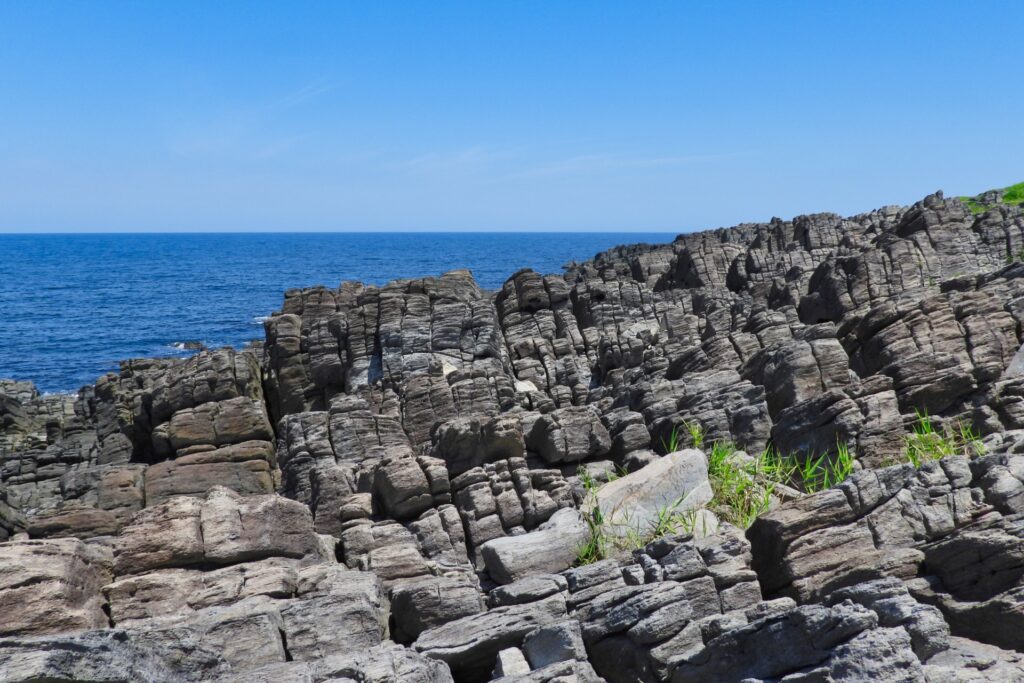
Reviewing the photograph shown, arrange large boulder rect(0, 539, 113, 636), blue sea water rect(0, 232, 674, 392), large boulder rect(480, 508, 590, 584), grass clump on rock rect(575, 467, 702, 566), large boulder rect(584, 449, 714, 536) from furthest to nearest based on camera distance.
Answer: blue sea water rect(0, 232, 674, 392), large boulder rect(584, 449, 714, 536), grass clump on rock rect(575, 467, 702, 566), large boulder rect(480, 508, 590, 584), large boulder rect(0, 539, 113, 636)

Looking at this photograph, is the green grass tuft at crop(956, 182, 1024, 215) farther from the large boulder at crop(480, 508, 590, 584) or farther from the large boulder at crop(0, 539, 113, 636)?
the large boulder at crop(0, 539, 113, 636)

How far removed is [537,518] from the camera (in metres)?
13.7

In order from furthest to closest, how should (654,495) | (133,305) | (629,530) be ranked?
(133,305) → (654,495) → (629,530)

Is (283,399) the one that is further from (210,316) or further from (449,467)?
(210,316)

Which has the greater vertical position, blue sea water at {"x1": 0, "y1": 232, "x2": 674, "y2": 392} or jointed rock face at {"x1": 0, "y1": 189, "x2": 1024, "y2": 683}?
jointed rock face at {"x1": 0, "y1": 189, "x2": 1024, "y2": 683}

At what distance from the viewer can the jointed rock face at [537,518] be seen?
8375 mm

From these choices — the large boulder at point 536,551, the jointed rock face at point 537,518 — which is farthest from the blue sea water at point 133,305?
the large boulder at point 536,551

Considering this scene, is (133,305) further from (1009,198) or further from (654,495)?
(654,495)

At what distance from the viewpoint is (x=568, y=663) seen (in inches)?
330

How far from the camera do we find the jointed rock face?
8375mm

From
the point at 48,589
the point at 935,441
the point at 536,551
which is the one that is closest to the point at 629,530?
the point at 536,551

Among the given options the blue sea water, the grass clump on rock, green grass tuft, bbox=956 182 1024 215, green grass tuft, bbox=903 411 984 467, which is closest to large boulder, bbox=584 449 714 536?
the grass clump on rock

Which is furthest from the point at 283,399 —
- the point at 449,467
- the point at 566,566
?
the point at 566,566

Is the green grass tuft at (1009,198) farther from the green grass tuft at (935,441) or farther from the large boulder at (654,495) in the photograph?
the large boulder at (654,495)
